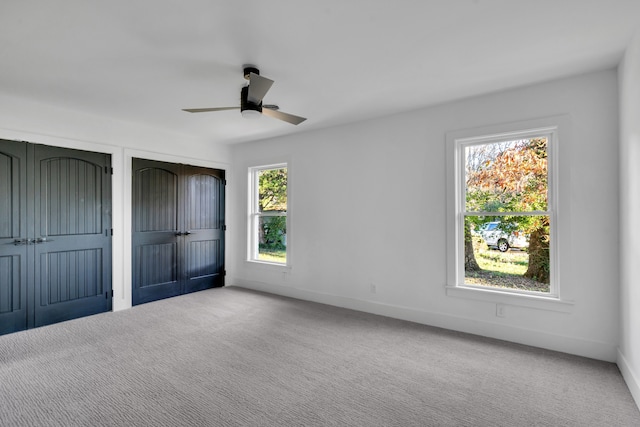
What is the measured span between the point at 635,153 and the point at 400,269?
238cm

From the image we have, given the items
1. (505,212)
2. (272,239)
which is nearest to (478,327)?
(505,212)

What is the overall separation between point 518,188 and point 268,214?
3.59 metres

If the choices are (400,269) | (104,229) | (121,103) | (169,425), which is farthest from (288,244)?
(169,425)

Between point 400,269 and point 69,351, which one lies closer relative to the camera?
point 69,351

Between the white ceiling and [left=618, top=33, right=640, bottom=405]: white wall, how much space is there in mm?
305

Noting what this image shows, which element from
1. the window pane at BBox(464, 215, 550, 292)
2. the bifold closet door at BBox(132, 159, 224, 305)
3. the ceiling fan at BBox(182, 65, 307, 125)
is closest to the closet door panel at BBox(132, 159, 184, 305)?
the bifold closet door at BBox(132, 159, 224, 305)

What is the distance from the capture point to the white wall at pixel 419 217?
9.68 ft

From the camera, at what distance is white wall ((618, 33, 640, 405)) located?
90.2 inches

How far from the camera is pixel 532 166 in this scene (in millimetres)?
3322

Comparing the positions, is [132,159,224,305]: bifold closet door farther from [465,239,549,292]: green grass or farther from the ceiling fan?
[465,239,549,292]: green grass

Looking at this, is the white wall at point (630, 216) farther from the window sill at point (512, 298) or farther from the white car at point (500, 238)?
the white car at point (500, 238)

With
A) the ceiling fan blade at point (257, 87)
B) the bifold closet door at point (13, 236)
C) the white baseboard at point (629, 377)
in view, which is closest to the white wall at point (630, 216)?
the white baseboard at point (629, 377)

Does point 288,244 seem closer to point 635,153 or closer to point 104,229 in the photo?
point 104,229

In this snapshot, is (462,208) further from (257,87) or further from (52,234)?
(52,234)
